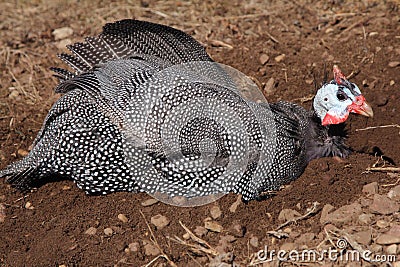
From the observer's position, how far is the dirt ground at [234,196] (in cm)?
378

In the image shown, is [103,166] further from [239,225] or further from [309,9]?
[309,9]

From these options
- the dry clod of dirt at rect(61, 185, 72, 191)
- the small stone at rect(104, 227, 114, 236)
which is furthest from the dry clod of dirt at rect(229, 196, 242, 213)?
the dry clod of dirt at rect(61, 185, 72, 191)

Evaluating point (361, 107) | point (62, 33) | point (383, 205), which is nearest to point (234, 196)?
point (383, 205)

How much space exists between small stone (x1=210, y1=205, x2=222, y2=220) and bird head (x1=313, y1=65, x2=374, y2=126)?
1.11 metres

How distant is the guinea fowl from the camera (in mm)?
4148

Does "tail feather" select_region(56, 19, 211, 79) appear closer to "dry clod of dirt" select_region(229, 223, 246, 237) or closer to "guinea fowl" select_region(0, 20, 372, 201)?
"guinea fowl" select_region(0, 20, 372, 201)

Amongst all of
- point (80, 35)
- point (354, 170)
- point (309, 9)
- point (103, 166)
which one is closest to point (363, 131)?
point (354, 170)

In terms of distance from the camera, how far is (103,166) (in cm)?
418

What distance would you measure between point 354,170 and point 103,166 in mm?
1851

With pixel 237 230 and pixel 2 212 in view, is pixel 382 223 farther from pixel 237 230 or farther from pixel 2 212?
pixel 2 212

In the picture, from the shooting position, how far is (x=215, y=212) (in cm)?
406

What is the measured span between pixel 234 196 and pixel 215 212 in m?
0.22

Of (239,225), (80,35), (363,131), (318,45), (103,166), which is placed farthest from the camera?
(80,35)

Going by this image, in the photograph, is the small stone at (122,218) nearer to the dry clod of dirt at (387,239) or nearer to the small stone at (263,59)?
the dry clod of dirt at (387,239)
